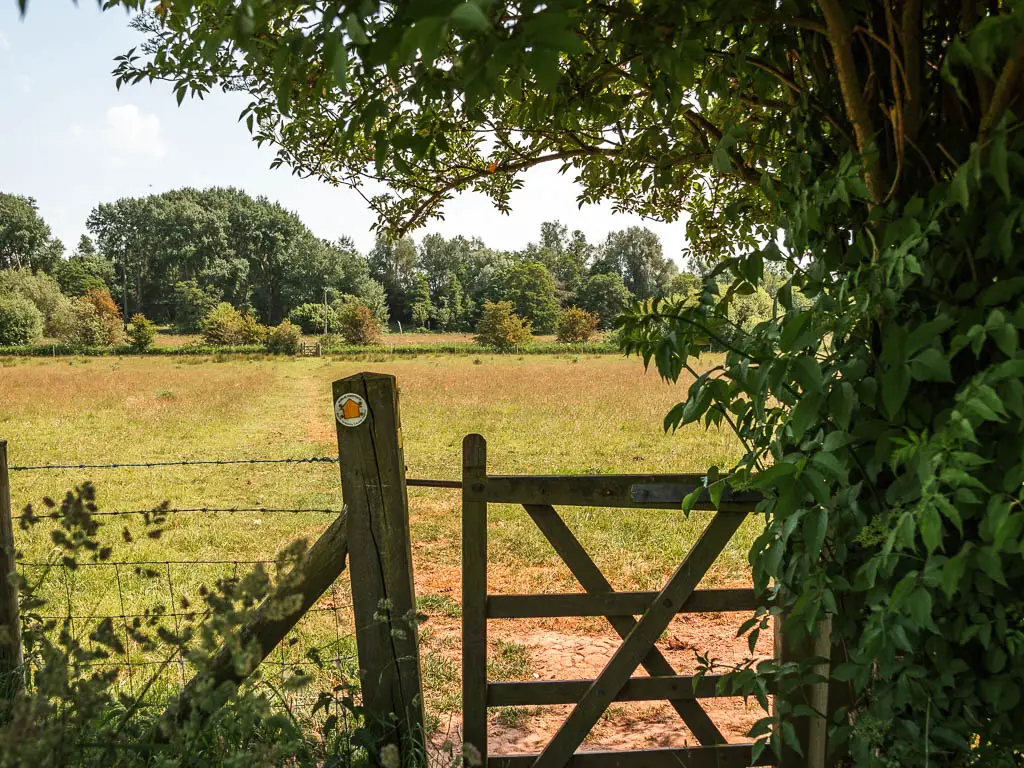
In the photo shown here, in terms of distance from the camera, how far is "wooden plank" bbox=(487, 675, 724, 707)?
10.8ft

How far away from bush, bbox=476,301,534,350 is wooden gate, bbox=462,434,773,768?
204 ft

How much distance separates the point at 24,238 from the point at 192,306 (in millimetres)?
28495

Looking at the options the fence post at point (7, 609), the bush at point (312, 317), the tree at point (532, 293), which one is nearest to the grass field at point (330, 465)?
the fence post at point (7, 609)

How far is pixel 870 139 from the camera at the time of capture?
92.0 inches

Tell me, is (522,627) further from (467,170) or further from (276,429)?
(276,429)

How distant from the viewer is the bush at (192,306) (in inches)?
3698

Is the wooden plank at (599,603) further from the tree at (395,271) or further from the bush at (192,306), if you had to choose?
the tree at (395,271)

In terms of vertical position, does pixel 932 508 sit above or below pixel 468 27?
below

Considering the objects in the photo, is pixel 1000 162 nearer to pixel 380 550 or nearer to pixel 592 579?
pixel 592 579

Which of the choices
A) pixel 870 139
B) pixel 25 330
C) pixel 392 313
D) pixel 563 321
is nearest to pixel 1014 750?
pixel 870 139

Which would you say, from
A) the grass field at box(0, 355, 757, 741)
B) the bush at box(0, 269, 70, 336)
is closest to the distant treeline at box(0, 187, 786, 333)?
the bush at box(0, 269, 70, 336)

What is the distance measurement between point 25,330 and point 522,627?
72.5m

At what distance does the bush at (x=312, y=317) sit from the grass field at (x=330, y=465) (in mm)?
56666

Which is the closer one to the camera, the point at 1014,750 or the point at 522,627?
the point at 1014,750
